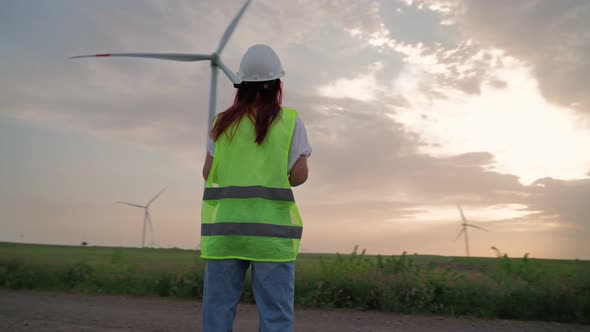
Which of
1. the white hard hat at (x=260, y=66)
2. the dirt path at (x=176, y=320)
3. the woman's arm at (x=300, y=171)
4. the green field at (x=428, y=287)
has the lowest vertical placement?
the dirt path at (x=176, y=320)

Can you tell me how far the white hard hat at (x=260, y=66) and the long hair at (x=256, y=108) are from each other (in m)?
0.05

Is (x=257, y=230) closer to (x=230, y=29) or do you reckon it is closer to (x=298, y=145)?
(x=298, y=145)

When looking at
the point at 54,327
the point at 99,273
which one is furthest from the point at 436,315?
the point at 99,273

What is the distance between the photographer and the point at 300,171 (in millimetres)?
3277

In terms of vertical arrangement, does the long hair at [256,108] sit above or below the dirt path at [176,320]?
above

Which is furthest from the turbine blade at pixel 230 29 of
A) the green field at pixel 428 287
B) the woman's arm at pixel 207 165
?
the woman's arm at pixel 207 165

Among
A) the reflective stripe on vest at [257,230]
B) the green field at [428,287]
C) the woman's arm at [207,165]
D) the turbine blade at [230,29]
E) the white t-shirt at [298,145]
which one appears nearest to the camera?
the reflective stripe on vest at [257,230]

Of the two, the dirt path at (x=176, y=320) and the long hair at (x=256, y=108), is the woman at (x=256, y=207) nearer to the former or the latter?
the long hair at (x=256, y=108)

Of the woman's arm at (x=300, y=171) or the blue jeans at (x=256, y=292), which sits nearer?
the blue jeans at (x=256, y=292)

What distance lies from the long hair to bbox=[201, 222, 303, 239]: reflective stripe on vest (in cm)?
52

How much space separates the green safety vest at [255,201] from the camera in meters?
3.10

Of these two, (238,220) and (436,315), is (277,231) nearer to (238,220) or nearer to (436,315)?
(238,220)

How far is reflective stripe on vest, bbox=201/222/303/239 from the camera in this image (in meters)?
3.10

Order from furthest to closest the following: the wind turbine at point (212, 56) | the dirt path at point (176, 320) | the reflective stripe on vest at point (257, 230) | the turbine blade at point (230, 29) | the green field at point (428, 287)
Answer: the turbine blade at point (230, 29) → the wind turbine at point (212, 56) → the green field at point (428, 287) → the dirt path at point (176, 320) → the reflective stripe on vest at point (257, 230)
